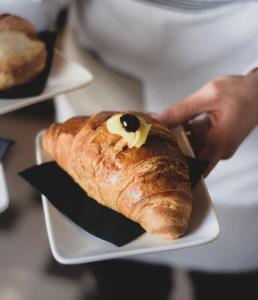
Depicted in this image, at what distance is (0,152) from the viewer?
61cm

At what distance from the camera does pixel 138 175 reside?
A: 50 centimetres

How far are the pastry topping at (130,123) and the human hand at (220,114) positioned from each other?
14 cm

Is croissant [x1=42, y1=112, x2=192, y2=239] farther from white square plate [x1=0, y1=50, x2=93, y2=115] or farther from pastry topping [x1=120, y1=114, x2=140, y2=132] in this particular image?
white square plate [x1=0, y1=50, x2=93, y2=115]

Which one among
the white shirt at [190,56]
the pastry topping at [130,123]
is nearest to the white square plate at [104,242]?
the pastry topping at [130,123]

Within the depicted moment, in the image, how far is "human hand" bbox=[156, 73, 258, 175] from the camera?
2.20ft

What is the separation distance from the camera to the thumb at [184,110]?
0.64 meters

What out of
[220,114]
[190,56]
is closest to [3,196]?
[220,114]

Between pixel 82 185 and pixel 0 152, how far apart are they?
0.40 feet

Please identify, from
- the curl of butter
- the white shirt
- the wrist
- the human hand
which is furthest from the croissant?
the white shirt

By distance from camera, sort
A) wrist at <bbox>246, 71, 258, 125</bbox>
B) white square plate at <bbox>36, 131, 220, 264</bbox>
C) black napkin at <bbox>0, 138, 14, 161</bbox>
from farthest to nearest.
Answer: wrist at <bbox>246, 71, 258, 125</bbox> → black napkin at <bbox>0, 138, 14, 161</bbox> → white square plate at <bbox>36, 131, 220, 264</bbox>

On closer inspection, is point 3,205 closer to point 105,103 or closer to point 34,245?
point 34,245

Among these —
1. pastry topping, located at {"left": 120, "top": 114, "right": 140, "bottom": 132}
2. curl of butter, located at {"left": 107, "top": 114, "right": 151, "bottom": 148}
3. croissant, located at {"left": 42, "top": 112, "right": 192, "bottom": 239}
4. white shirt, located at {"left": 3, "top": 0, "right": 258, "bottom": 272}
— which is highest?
pastry topping, located at {"left": 120, "top": 114, "right": 140, "bottom": 132}

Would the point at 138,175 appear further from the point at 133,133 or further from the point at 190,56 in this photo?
the point at 190,56

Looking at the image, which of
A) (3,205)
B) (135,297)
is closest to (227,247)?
(135,297)
